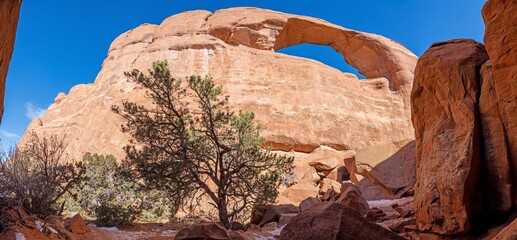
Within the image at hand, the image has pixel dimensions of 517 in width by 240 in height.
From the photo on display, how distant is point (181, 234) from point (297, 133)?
835 inches

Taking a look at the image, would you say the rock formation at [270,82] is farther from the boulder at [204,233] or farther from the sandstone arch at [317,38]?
the boulder at [204,233]

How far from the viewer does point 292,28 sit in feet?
124

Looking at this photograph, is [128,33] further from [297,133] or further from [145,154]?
[145,154]

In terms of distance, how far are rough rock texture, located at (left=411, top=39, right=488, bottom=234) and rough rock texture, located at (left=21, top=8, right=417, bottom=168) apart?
65.2ft

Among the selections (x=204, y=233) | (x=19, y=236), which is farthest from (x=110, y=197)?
(x=204, y=233)

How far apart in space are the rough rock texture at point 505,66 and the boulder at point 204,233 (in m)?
4.65

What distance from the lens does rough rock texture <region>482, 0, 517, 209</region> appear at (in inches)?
209

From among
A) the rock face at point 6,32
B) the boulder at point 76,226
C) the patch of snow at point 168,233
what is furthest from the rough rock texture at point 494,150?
the boulder at point 76,226

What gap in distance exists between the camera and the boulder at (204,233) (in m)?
6.88

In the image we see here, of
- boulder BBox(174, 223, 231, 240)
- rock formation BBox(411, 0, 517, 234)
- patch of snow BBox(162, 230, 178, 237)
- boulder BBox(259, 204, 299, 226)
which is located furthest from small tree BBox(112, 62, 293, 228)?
rock formation BBox(411, 0, 517, 234)

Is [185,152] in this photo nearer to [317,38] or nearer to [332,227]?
[332,227]

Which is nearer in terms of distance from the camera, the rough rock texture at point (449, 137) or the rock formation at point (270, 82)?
the rough rock texture at point (449, 137)

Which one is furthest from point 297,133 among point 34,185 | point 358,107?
point 34,185

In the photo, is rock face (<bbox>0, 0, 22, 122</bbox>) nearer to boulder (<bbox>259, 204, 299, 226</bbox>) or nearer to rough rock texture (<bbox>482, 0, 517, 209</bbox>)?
rough rock texture (<bbox>482, 0, 517, 209</bbox>)
